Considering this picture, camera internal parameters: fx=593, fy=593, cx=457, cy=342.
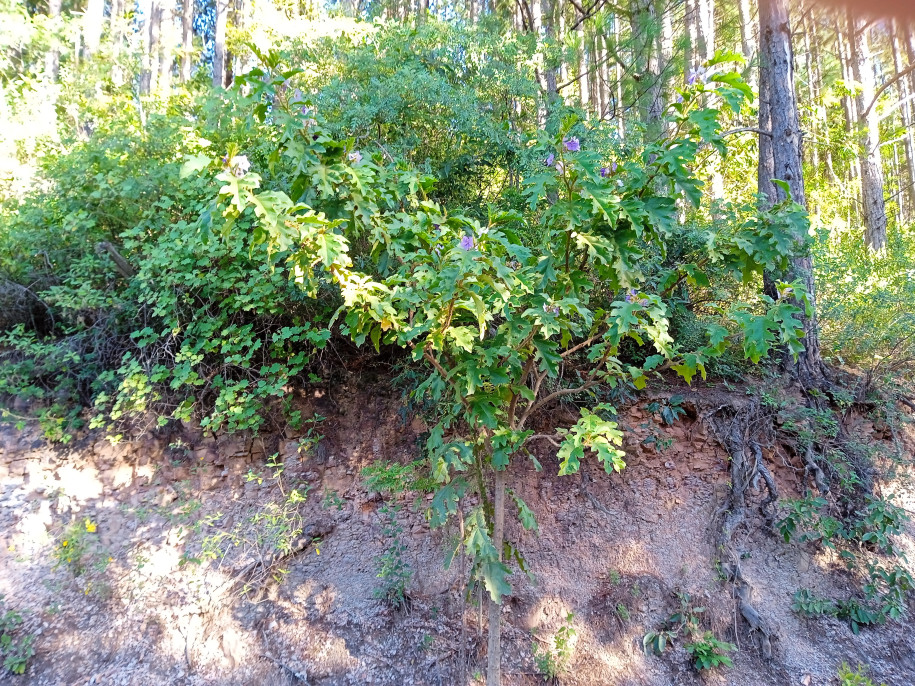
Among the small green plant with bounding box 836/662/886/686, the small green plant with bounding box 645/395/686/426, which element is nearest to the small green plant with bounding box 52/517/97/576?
the small green plant with bounding box 645/395/686/426

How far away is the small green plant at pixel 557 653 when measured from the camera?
163 inches

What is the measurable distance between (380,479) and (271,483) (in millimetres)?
1321

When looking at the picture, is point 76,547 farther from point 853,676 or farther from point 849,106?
point 849,106

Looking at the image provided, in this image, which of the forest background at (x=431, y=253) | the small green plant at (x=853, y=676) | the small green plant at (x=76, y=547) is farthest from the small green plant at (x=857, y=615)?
the small green plant at (x=76, y=547)

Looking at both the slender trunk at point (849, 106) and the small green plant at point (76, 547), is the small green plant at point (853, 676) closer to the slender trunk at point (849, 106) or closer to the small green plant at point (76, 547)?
the small green plant at point (76, 547)

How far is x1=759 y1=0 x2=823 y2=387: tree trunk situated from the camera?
17.9 ft

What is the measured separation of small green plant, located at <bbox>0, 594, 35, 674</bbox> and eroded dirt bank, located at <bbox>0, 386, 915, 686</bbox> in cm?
7

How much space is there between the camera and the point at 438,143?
5.50 meters

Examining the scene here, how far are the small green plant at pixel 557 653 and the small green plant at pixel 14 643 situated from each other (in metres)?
3.61

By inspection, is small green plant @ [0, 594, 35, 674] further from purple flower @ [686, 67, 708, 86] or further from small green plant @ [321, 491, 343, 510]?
purple flower @ [686, 67, 708, 86]

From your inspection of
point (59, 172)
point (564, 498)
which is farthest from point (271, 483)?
point (59, 172)

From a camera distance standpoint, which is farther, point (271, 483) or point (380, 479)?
point (271, 483)

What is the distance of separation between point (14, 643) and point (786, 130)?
7.70 m

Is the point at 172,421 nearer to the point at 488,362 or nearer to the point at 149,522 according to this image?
the point at 149,522
